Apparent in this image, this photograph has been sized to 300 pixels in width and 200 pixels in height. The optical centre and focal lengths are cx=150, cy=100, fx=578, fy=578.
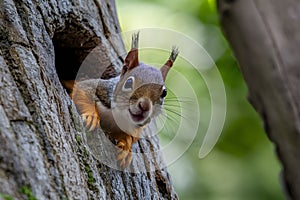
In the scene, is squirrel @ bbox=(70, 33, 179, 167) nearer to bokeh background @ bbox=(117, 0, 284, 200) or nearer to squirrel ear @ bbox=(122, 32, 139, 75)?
squirrel ear @ bbox=(122, 32, 139, 75)

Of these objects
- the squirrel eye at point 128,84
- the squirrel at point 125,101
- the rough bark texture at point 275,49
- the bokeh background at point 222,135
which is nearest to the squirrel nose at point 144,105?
the squirrel at point 125,101

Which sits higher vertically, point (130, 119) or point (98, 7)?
point (98, 7)

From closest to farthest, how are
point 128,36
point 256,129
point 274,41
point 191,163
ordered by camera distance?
point 274,41
point 128,36
point 256,129
point 191,163

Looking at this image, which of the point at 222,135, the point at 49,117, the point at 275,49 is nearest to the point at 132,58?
the point at 49,117

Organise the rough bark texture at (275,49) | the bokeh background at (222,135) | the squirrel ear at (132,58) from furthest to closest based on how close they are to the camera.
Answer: the bokeh background at (222,135), the squirrel ear at (132,58), the rough bark texture at (275,49)

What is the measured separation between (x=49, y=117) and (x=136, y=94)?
57 centimetres

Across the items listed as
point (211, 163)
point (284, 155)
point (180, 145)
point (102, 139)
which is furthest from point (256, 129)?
point (284, 155)

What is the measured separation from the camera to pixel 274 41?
857 millimetres

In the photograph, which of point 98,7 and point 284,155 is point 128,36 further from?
point 284,155

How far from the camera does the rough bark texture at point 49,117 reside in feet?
4.52

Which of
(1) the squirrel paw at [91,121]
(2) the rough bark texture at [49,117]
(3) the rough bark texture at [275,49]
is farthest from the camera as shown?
(1) the squirrel paw at [91,121]

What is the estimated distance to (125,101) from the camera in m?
2.15

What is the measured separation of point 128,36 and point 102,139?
0.93 meters

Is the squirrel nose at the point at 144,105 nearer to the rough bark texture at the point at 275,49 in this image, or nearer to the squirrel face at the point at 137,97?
the squirrel face at the point at 137,97
